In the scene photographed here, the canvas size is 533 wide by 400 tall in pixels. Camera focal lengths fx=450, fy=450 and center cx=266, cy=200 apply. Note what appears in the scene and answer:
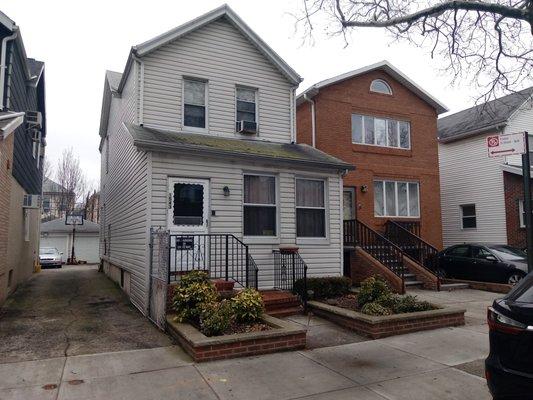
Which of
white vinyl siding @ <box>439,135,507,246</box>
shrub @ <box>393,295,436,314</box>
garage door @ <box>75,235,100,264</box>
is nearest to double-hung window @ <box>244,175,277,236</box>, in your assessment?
shrub @ <box>393,295,436,314</box>

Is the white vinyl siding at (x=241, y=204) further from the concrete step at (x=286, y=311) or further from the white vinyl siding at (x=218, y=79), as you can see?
the white vinyl siding at (x=218, y=79)

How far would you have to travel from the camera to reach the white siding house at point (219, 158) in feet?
31.9

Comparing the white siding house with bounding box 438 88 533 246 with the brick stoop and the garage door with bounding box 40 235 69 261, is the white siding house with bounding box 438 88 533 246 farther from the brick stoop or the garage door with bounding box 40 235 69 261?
the garage door with bounding box 40 235 69 261

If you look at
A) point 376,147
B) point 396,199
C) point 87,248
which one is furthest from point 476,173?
point 87,248

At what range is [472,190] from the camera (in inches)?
811

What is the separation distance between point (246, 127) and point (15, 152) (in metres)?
5.88

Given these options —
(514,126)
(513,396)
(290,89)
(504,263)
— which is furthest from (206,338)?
(514,126)

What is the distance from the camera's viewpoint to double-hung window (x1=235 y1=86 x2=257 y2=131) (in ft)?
39.5

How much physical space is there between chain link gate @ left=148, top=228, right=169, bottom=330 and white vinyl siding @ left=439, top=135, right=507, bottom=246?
51.6 feet

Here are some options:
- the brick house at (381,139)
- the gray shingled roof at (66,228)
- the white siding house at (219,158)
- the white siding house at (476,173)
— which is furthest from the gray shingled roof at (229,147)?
the gray shingled roof at (66,228)

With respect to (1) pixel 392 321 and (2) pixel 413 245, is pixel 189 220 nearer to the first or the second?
(1) pixel 392 321

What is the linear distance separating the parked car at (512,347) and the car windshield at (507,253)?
35.8 feet

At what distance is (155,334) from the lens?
24.9 ft

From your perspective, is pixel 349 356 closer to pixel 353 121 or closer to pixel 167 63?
pixel 167 63
